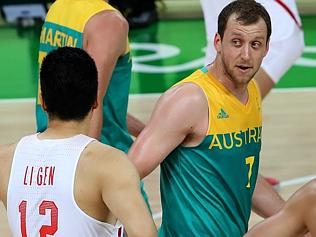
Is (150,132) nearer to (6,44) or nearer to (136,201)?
(136,201)

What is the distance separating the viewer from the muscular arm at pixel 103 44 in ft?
13.9

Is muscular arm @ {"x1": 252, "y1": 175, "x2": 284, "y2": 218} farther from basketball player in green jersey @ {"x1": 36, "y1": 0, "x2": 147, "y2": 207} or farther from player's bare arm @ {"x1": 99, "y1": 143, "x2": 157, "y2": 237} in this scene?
player's bare arm @ {"x1": 99, "y1": 143, "x2": 157, "y2": 237}

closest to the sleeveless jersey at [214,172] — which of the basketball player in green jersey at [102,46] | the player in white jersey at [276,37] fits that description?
the basketball player in green jersey at [102,46]

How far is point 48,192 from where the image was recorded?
3.19 metres

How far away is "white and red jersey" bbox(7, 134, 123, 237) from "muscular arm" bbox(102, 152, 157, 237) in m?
0.12

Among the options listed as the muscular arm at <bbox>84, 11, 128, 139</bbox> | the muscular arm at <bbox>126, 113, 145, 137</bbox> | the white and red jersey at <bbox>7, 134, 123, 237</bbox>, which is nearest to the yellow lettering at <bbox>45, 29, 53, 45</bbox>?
the muscular arm at <bbox>84, 11, 128, 139</bbox>

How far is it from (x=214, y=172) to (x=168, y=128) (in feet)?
0.95

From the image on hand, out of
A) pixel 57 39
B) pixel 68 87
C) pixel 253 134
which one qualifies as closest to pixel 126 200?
pixel 68 87

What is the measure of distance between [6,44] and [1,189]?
8.22 metres

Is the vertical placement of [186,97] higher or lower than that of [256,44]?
lower

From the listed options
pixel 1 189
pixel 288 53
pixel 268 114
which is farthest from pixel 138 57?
pixel 1 189

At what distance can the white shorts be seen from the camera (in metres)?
5.82

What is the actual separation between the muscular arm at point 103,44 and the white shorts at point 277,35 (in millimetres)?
1474

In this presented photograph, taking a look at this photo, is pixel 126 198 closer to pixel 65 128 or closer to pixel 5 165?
pixel 65 128
